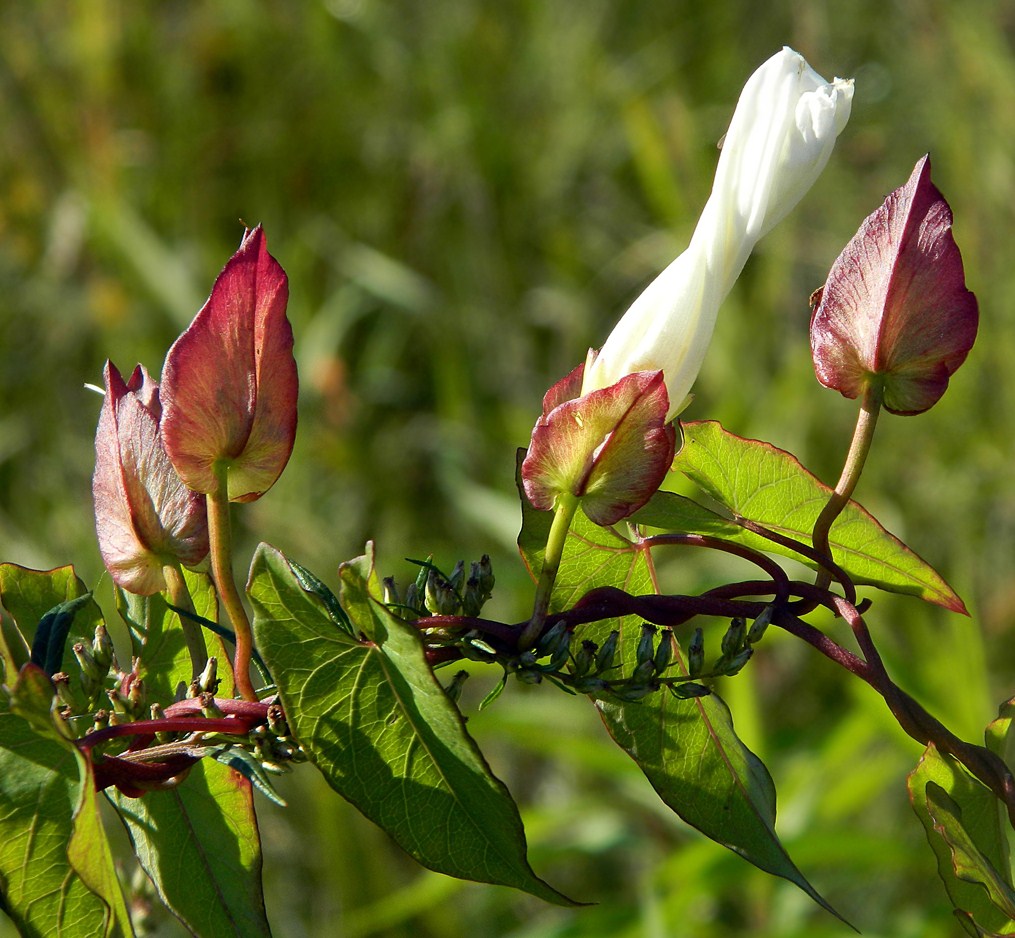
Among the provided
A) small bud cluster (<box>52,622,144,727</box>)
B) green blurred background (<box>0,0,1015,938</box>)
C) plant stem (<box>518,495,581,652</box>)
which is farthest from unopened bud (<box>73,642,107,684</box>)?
green blurred background (<box>0,0,1015,938</box>)

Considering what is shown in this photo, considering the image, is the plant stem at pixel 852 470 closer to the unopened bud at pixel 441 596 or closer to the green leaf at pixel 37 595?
the unopened bud at pixel 441 596

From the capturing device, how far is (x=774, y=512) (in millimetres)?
324

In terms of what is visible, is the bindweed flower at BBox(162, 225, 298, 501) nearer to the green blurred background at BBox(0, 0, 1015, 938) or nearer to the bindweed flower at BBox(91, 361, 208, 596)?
the bindweed flower at BBox(91, 361, 208, 596)

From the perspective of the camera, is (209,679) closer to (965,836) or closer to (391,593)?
(391,593)

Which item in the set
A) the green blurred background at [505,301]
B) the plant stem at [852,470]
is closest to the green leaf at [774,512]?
the plant stem at [852,470]

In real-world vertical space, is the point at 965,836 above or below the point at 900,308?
below

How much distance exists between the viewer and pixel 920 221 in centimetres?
28

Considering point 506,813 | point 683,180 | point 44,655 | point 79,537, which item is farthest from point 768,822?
point 683,180

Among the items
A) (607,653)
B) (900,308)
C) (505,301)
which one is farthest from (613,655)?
(505,301)

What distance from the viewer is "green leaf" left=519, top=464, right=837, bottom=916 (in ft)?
0.96

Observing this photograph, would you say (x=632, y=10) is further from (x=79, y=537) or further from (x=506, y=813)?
(x=506, y=813)

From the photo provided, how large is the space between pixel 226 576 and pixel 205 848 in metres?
0.07

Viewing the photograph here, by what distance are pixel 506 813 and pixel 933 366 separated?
0.51 feet

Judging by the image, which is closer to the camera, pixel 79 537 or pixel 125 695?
pixel 125 695
